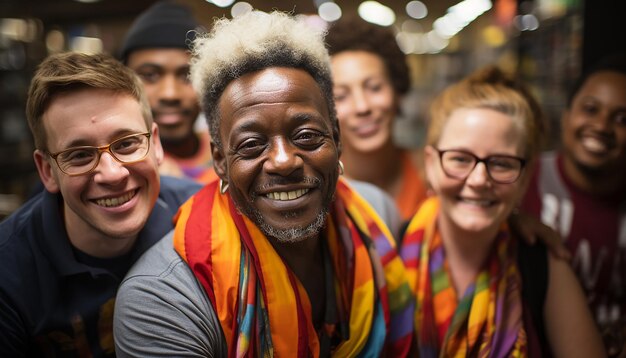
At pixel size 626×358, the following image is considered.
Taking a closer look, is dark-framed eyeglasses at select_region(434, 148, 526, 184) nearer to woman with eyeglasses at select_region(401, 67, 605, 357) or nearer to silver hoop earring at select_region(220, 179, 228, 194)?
woman with eyeglasses at select_region(401, 67, 605, 357)

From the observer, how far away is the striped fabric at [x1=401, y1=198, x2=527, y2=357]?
176 cm

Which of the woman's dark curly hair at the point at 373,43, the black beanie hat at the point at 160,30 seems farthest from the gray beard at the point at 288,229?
the woman's dark curly hair at the point at 373,43

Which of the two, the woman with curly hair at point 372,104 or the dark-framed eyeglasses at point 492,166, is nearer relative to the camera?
the dark-framed eyeglasses at point 492,166

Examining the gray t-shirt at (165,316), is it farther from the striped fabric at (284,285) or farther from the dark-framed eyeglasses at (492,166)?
the dark-framed eyeglasses at (492,166)

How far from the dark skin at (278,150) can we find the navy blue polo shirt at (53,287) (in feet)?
1.58

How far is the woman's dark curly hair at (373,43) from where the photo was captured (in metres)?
2.71

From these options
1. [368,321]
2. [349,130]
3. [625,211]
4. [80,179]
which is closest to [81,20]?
[349,130]

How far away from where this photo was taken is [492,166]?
179 centimetres

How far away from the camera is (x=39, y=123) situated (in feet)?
5.20

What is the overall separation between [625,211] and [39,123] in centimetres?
267

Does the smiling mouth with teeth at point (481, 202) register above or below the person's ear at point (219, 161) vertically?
below

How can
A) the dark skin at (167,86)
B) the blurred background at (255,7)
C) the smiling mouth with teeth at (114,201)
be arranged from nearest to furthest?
the smiling mouth with teeth at (114,201), the dark skin at (167,86), the blurred background at (255,7)

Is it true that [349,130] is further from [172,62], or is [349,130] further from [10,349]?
[10,349]

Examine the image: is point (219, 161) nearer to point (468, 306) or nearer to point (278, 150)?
point (278, 150)
